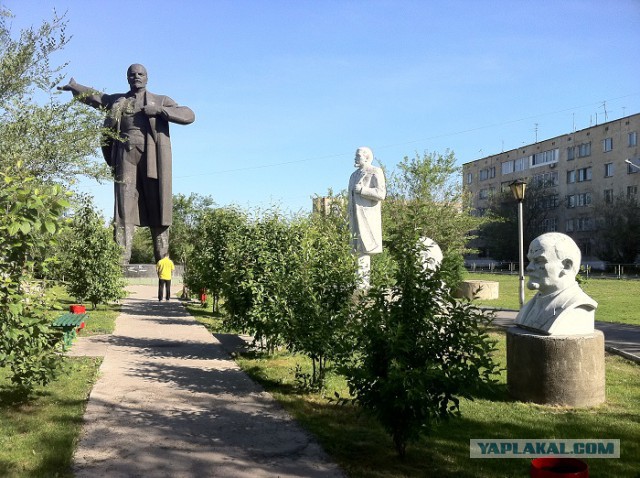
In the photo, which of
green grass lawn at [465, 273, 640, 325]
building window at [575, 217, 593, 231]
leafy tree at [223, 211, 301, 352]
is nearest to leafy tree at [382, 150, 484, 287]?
green grass lawn at [465, 273, 640, 325]

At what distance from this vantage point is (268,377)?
23.2 feet

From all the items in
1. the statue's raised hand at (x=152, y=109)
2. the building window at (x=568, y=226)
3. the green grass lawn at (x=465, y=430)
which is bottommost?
the green grass lawn at (x=465, y=430)

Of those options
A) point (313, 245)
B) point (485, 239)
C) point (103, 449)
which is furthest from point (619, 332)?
point (485, 239)

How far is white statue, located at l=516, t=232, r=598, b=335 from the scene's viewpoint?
225 inches

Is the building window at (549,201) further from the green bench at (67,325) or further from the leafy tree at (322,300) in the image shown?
the leafy tree at (322,300)

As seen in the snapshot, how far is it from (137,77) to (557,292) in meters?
16.9

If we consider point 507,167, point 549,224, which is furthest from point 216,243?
point 507,167

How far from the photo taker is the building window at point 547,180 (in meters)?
52.6

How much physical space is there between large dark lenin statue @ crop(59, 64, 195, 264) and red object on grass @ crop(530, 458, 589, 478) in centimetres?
1781

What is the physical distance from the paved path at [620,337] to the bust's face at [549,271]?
1.43 m

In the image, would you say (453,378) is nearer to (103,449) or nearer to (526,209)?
(103,449)

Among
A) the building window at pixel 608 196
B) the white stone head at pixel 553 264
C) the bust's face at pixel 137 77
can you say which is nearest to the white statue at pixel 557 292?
the white stone head at pixel 553 264

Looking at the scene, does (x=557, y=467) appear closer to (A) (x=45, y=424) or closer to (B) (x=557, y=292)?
(B) (x=557, y=292)

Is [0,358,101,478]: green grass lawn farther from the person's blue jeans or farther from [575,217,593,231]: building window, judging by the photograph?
[575,217,593,231]: building window
